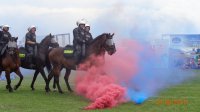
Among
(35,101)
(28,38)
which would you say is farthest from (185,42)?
(35,101)

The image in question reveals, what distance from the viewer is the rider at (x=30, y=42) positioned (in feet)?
66.8

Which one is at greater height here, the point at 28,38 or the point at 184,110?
the point at 28,38

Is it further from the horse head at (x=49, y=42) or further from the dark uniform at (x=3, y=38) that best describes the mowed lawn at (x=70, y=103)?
the horse head at (x=49, y=42)

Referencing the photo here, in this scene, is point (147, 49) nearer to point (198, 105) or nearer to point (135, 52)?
point (135, 52)

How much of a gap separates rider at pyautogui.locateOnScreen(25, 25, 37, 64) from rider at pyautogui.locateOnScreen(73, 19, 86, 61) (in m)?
2.78

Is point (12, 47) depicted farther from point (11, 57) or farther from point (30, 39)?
point (30, 39)

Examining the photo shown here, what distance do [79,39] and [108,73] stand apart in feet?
7.07

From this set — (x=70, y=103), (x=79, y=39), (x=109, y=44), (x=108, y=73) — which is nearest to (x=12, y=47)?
(x=79, y=39)

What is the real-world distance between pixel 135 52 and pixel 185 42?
2719 centimetres

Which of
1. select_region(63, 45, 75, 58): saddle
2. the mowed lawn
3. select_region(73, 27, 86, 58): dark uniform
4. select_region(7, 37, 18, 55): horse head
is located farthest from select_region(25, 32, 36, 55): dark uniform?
select_region(73, 27, 86, 58): dark uniform

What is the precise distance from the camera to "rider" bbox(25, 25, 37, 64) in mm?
20359

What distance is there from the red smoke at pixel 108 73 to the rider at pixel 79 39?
0.72m

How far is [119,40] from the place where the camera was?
1845 centimetres

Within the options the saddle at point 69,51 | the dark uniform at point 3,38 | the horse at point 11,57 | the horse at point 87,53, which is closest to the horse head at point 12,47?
the horse at point 11,57
